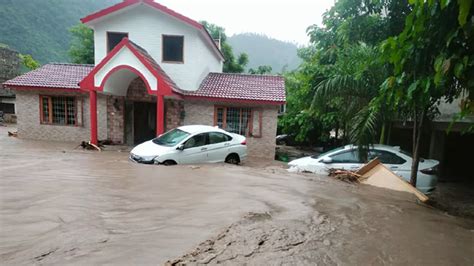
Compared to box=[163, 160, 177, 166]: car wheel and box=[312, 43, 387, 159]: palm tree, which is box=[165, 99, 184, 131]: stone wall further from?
box=[312, 43, 387, 159]: palm tree

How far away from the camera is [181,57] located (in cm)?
1321

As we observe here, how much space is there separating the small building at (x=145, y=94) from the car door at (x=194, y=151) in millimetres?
Result: 3938

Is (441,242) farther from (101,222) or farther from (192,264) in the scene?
(101,222)

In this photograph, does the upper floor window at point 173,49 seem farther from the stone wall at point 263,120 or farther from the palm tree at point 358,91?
the palm tree at point 358,91

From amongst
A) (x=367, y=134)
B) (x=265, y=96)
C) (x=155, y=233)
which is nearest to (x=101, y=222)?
(x=155, y=233)

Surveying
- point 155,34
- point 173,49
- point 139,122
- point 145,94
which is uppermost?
point 155,34

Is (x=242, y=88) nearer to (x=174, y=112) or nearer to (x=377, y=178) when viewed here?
(x=174, y=112)

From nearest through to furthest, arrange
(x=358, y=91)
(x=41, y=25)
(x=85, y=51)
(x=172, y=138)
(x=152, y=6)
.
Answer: (x=358, y=91), (x=172, y=138), (x=152, y=6), (x=85, y=51), (x=41, y=25)

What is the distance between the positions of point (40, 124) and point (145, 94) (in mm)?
5161

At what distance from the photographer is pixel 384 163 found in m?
7.57

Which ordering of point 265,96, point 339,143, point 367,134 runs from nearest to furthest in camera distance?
point 367,134 → point 265,96 → point 339,143

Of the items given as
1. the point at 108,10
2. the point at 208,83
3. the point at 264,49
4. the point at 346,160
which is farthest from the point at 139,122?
the point at 264,49

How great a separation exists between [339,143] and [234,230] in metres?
15.1

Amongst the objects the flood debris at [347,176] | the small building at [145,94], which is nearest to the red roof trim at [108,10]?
the small building at [145,94]
